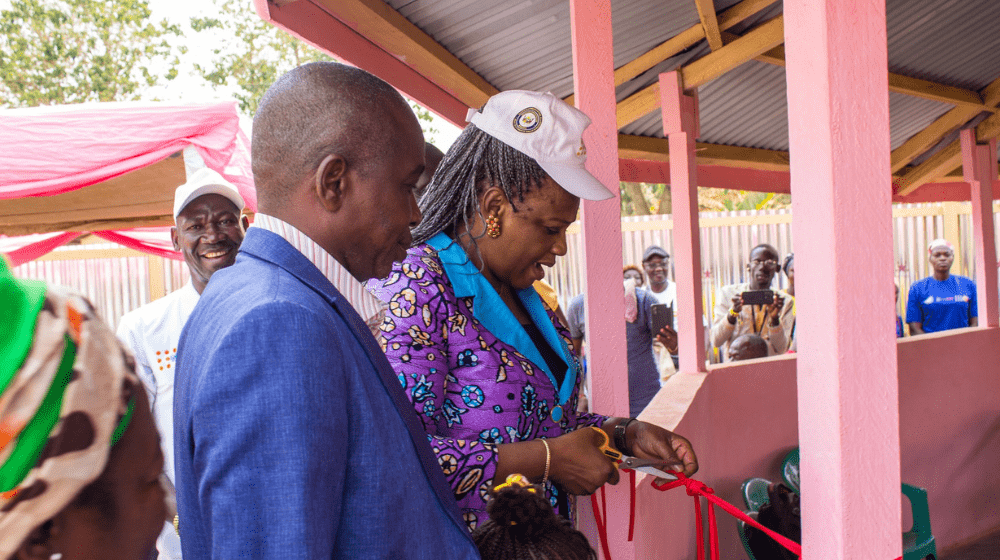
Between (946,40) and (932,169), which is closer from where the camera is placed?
(946,40)

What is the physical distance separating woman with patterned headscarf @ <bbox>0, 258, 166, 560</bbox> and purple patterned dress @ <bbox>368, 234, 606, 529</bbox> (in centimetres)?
93

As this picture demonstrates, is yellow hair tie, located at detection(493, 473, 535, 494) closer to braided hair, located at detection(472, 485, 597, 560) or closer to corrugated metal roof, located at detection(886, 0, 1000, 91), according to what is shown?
braided hair, located at detection(472, 485, 597, 560)

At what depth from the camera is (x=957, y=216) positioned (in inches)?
491

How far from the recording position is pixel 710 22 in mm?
4895

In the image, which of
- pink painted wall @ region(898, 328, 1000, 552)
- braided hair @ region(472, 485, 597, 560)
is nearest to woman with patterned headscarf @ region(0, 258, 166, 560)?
braided hair @ region(472, 485, 597, 560)

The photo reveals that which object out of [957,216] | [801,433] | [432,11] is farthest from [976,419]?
[957,216]

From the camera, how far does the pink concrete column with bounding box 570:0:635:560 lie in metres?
2.71

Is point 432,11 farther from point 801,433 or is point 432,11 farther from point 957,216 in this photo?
point 957,216

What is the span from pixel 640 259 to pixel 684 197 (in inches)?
261

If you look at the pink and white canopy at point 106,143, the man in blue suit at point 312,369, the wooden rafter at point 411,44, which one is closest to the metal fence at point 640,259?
the wooden rafter at point 411,44

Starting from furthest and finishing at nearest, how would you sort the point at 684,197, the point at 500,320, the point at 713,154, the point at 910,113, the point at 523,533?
the point at 910,113 → the point at 713,154 → the point at 684,197 → the point at 500,320 → the point at 523,533

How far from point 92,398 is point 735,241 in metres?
12.9

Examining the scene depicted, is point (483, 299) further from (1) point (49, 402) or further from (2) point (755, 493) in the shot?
(2) point (755, 493)

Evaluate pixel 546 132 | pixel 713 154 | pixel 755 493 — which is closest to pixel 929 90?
pixel 713 154
